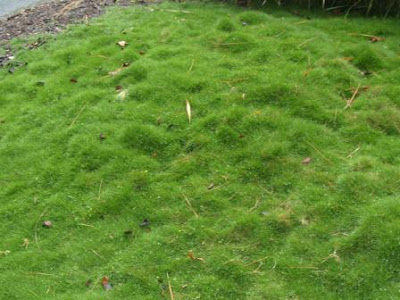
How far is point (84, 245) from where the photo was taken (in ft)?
13.1

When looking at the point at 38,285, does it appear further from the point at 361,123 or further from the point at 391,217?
the point at 361,123

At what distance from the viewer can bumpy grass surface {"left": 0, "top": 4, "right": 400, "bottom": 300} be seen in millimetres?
3674

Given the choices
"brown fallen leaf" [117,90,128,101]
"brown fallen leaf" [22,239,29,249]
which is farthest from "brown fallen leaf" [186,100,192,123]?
"brown fallen leaf" [22,239,29,249]

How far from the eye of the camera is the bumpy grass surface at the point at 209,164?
12.1 feet

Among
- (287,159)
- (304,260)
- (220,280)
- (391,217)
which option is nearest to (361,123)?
(287,159)

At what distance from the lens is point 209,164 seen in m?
4.49

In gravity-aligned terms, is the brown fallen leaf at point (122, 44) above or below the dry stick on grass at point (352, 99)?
above

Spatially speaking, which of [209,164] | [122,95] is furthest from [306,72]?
[122,95]

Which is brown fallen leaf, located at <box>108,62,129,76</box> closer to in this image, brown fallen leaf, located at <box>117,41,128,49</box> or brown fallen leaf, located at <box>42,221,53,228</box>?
brown fallen leaf, located at <box>117,41,128,49</box>

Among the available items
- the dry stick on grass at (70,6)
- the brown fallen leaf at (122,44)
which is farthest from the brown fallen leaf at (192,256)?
the dry stick on grass at (70,6)

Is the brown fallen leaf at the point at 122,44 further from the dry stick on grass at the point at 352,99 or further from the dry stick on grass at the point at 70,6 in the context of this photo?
the dry stick on grass at the point at 352,99

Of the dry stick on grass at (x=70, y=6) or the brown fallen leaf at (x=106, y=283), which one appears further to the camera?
the dry stick on grass at (x=70, y=6)

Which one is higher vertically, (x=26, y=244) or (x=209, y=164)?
(x=209, y=164)

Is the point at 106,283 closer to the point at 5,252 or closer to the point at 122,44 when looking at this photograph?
the point at 5,252
